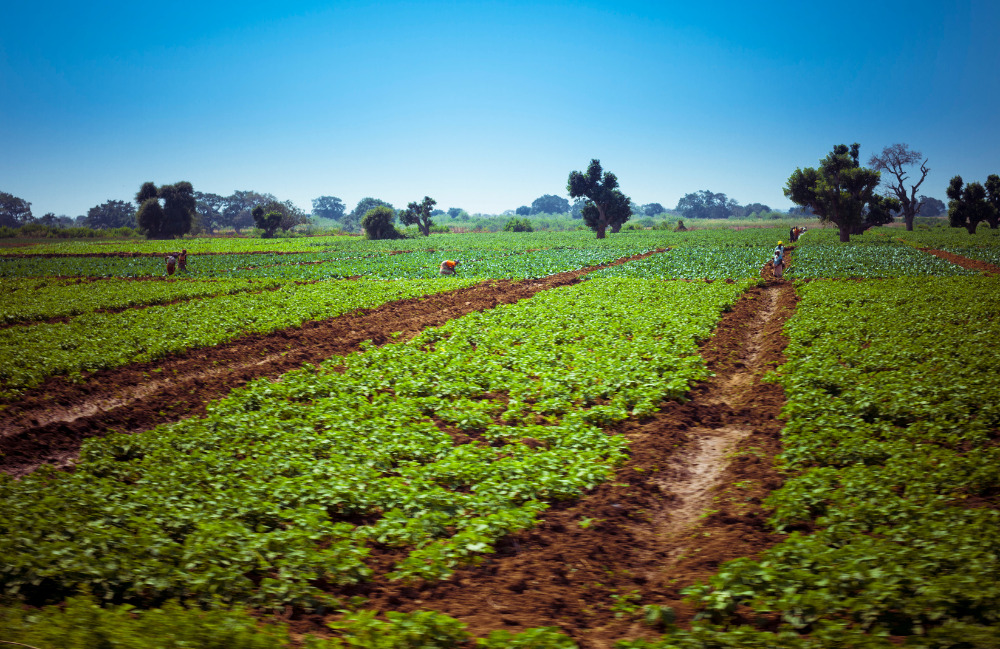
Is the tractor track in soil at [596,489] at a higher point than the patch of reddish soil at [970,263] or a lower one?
lower

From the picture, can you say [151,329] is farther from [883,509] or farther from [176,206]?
[176,206]

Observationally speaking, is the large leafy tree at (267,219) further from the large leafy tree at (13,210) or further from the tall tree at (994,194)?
the tall tree at (994,194)

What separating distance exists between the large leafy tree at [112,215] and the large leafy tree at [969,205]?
190 meters

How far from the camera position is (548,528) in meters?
7.40

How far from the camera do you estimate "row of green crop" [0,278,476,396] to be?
14484mm

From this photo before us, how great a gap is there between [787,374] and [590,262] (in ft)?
113

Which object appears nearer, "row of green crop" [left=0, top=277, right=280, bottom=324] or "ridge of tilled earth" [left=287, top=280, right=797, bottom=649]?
"ridge of tilled earth" [left=287, top=280, right=797, bottom=649]

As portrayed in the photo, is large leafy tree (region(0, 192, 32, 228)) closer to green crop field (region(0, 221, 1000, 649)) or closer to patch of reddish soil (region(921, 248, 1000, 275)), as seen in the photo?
green crop field (region(0, 221, 1000, 649))

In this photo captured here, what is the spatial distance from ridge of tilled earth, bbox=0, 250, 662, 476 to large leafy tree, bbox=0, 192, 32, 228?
543ft

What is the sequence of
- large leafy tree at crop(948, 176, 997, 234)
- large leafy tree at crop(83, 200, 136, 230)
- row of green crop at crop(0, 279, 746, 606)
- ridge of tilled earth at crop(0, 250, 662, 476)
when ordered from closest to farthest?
row of green crop at crop(0, 279, 746, 606), ridge of tilled earth at crop(0, 250, 662, 476), large leafy tree at crop(948, 176, 997, 234), large leafy tree at crop(83, 200, 136, 230)

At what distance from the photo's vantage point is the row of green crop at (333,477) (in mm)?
5758

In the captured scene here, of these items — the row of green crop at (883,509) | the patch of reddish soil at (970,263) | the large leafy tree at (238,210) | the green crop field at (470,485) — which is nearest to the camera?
the row of green crop at (883,509)

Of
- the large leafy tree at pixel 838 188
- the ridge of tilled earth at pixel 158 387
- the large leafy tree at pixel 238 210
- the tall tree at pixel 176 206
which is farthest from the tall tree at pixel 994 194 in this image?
the large leafy tree at pixel 238 210

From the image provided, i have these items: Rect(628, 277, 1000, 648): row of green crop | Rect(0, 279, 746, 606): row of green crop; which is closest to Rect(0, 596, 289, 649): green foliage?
Rect(0, 279, 746, 606): row of green crop
